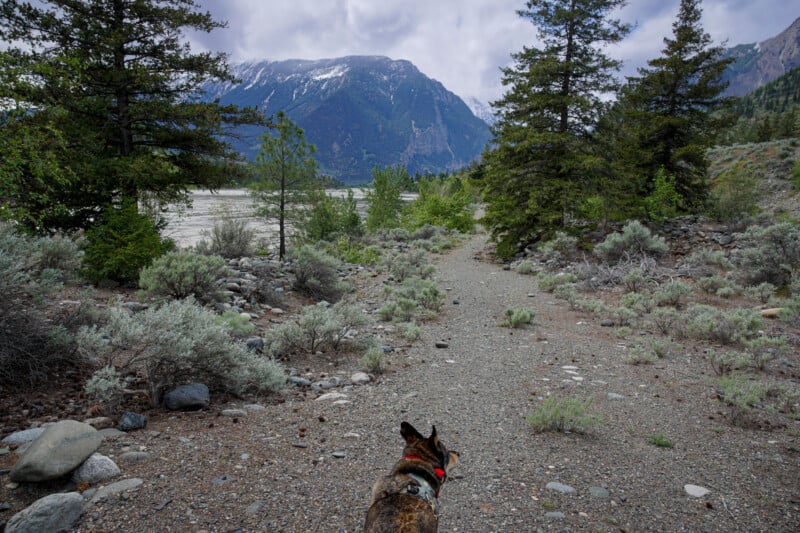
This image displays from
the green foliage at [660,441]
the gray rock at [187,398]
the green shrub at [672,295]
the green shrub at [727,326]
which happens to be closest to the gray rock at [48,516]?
the gray rock at [187,398]

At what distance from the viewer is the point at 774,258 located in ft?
31.6

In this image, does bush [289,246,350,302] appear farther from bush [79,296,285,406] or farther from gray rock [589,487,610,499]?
gray rock [589,487,610,499]

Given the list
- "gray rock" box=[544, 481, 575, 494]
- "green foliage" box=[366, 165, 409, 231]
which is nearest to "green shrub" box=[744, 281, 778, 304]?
"gray rock" box=[544, 481, 575, 494]

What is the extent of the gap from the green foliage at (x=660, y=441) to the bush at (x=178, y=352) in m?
3.85

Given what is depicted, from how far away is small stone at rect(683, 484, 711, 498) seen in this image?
2891 millimetres

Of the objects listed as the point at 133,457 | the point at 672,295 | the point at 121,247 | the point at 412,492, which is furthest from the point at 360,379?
the point at 672,295

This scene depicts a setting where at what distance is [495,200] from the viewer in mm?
16453

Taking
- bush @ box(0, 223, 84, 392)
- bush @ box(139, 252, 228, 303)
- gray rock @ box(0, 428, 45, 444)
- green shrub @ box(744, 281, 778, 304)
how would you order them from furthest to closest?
green shrub @ box(744, 281, 778, 304), bush @ box(139, 252, 228, 303), bush @ box(0, 223, 84, 392), gray rock @ box(0, 428, 45, 444)

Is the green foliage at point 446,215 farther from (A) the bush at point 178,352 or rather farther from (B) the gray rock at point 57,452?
(B) the gray rock at point 57,452

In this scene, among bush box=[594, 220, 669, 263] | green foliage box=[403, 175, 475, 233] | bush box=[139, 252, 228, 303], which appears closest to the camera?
bush box=[139, 252, 228, 303]

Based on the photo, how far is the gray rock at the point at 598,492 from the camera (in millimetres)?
2865

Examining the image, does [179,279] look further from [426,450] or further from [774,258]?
[774,258]

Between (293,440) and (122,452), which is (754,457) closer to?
(293,440)

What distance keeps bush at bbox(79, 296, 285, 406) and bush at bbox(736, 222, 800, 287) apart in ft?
37.1
